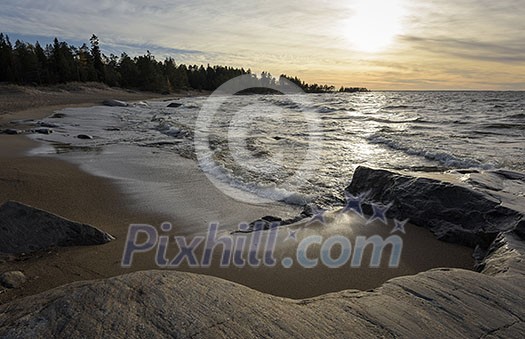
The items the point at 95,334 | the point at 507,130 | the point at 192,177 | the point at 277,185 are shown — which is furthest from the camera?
the point at 507,130

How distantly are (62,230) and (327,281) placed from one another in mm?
2634

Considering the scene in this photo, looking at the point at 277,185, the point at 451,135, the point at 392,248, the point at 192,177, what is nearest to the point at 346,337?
the point at 392,248

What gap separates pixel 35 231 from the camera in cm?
338

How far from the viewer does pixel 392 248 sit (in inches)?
148

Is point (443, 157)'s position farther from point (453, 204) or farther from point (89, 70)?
point (89, 70)

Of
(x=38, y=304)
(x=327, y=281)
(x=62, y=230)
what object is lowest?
(x=327, y=281)

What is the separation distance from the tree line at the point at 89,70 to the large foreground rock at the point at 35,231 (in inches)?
1906

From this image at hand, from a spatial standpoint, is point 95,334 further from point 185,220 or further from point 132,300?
point 185,220

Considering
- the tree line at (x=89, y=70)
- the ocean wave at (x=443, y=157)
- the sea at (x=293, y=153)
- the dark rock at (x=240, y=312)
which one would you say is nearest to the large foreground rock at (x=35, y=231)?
the dark rock at (x=240, y=312)

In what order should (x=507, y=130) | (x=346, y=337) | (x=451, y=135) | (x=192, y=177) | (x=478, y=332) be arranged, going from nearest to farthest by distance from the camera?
(x=346, y=337), (x=478, y=332), (x=192, y=177), (x=451, y=135), (x=507, y=130)

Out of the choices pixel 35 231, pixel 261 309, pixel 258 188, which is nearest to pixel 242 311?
pixel 261 309

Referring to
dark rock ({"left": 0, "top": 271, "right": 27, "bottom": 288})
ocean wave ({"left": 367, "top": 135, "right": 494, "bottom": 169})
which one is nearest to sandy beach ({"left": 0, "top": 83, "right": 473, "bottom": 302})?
dark rock ({"left": 0, "top": 271, "right": 27, "bottom": 288})

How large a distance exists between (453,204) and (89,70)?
5835 cm

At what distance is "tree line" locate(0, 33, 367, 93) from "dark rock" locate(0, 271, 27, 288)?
49210 mm
